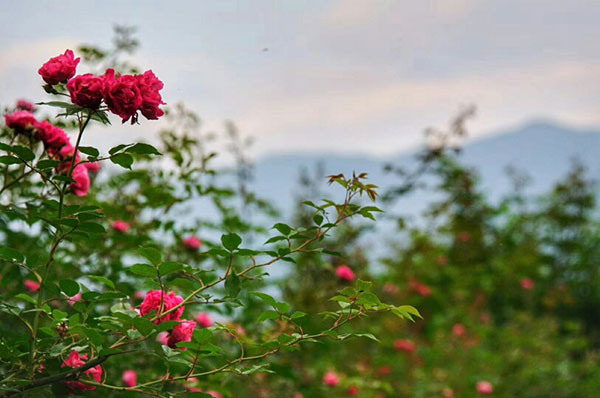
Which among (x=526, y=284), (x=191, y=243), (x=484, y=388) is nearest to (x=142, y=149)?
(x=191, y=243)

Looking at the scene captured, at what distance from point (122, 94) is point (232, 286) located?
1.01 ft

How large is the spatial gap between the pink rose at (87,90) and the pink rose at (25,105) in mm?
531

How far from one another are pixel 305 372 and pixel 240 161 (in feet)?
3.14

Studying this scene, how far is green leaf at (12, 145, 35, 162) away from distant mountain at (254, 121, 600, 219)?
0.52m

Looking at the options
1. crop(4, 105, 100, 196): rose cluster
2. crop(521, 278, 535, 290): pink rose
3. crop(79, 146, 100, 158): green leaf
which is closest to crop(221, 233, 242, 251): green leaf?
crop(79, 146, 100, 158): green leaf

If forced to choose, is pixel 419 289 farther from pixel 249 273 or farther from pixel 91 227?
pixel 91 227

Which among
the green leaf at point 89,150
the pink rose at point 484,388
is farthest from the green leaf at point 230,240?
the pink rose at point 484,388

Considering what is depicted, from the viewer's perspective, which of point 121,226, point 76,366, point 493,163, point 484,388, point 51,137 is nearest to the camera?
point 76,366

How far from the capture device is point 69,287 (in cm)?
102

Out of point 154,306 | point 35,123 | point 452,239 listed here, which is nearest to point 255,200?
point 35,123

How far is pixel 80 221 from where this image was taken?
97 centimetres

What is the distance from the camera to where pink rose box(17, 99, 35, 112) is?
4.63ft

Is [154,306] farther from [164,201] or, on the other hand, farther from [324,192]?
[324,192]

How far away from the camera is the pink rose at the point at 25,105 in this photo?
4.63ft
